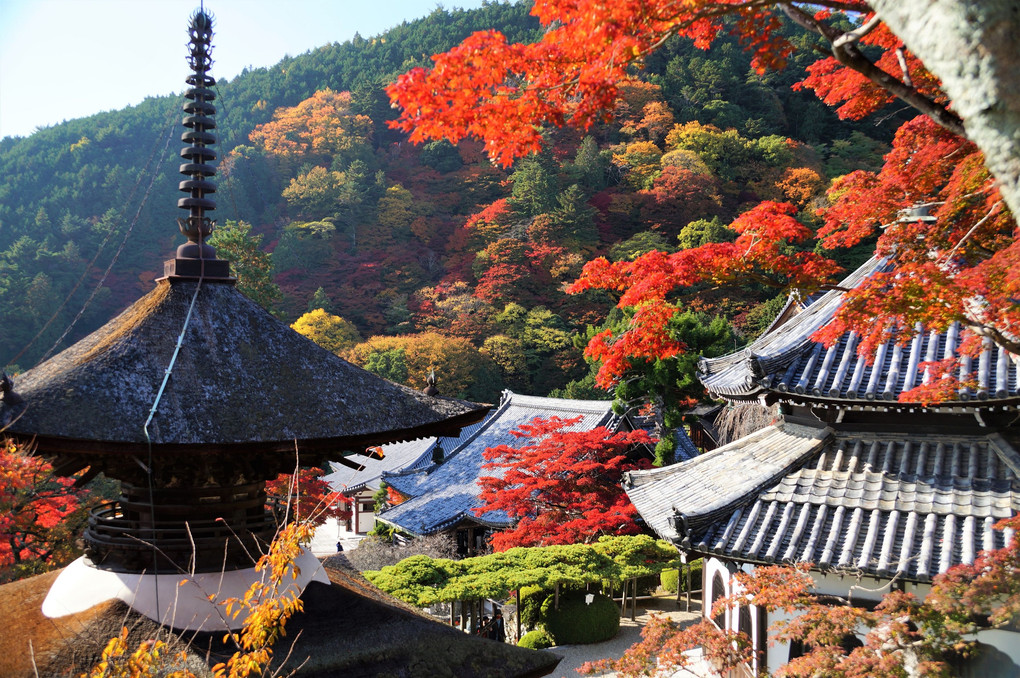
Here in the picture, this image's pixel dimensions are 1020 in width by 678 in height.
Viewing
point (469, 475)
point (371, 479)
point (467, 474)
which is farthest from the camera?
point (371, 479)

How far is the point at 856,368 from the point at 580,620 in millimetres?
8779

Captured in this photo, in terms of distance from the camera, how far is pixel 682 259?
569 cm

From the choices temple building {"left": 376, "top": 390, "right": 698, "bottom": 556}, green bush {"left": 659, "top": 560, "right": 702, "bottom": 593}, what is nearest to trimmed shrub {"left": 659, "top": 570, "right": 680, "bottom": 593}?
green bush {"left": 659, "top": 560, "right": 702, "bottom": 593}

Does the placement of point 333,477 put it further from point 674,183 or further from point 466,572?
point 674,183

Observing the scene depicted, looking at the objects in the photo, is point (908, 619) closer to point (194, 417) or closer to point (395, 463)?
point (194, 417)

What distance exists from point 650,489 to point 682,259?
3400mm

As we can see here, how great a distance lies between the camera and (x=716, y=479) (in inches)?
292

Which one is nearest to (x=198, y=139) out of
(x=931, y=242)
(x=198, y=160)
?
(x=198, y=160)

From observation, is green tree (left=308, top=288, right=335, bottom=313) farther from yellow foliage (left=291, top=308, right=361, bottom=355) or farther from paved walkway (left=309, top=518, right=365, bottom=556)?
paved walkway (left=309, top=518, right=365, bottom=556)

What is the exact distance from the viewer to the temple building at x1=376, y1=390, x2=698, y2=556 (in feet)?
59.0

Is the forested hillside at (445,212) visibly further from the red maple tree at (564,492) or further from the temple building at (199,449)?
the temple building at (199,449)

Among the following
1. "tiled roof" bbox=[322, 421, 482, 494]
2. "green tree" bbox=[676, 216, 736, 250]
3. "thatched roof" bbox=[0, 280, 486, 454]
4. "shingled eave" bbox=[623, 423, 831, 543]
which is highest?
"green tree" bbox=[676, 216, 736, 250]

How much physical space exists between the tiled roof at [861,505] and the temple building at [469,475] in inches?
412

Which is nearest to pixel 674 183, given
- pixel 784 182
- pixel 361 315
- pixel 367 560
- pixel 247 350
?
pixel 784 182
